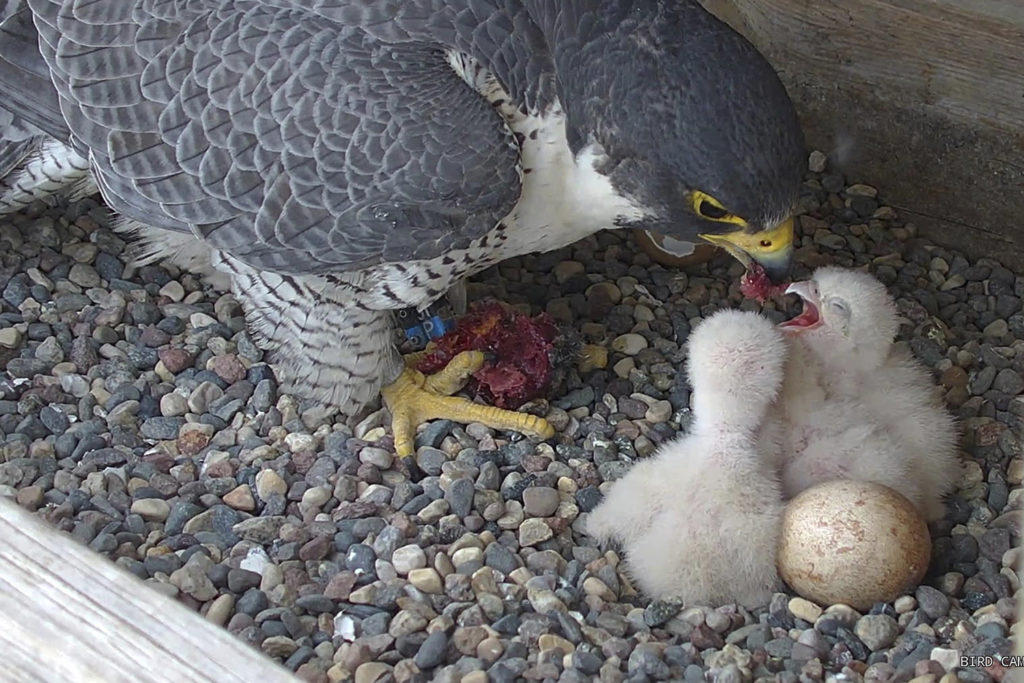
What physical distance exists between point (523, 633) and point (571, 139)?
1005 mm

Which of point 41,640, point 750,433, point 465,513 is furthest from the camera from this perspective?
point 465,513

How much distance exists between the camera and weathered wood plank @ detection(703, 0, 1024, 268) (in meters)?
3.32

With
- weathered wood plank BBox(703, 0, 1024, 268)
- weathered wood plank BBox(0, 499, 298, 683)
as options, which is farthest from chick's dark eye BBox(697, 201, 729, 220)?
weathered wood plank BBox(0, 499, 298, 683)

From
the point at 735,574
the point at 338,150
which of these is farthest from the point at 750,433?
the point at 338,150

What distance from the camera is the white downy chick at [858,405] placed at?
263 cm

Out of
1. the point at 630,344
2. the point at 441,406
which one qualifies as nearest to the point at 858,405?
the point at 630,344

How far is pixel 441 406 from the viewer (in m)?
3.10

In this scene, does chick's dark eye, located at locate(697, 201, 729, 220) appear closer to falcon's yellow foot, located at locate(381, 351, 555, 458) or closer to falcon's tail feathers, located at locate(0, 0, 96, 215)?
falcon's yellow foot, located at locate(381, 351, 555, 458)

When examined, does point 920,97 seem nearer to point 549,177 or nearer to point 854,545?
point 549,177

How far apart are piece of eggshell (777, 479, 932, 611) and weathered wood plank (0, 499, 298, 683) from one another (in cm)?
110

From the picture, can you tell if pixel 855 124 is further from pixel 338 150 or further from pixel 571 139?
pixel 338 150

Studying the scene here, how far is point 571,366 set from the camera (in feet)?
10.5

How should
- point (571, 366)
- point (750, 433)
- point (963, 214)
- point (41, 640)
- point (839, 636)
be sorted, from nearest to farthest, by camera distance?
point (41, 640)
point (839, 636)
point (750, 433)
point (571, 366)
point (963, 214)

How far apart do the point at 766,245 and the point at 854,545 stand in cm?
65
